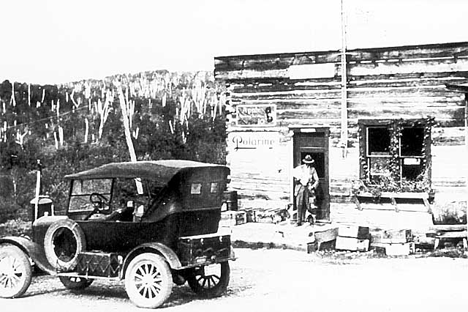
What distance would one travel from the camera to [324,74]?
17.4 meters

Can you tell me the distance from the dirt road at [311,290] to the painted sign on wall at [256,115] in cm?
458

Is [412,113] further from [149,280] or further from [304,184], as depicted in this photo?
[149,280]

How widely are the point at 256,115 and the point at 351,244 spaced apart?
437cm

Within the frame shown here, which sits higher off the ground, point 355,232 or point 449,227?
point 449,227

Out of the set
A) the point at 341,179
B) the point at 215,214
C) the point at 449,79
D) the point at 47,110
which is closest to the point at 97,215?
the point at 215,214

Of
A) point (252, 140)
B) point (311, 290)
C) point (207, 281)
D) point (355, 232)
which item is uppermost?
point (252, 140)

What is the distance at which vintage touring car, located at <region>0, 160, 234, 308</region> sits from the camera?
32.7ft

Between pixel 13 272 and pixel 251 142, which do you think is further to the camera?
pixel 251 142

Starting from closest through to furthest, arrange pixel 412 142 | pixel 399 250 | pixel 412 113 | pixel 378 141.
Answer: pixel 399 250 → pixel 412 113 → pixel 412 142 → pixel 378 141

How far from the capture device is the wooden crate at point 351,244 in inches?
613

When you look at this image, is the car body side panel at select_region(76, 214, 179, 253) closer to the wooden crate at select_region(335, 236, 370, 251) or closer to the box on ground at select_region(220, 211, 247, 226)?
the wooden crate at select_region(335, 236, 370, 251)

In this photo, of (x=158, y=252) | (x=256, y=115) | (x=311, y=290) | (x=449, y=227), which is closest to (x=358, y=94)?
(x=256, y=115)

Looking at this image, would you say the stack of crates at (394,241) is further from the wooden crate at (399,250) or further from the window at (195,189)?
the window at (195,189)

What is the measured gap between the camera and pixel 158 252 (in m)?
9.91
